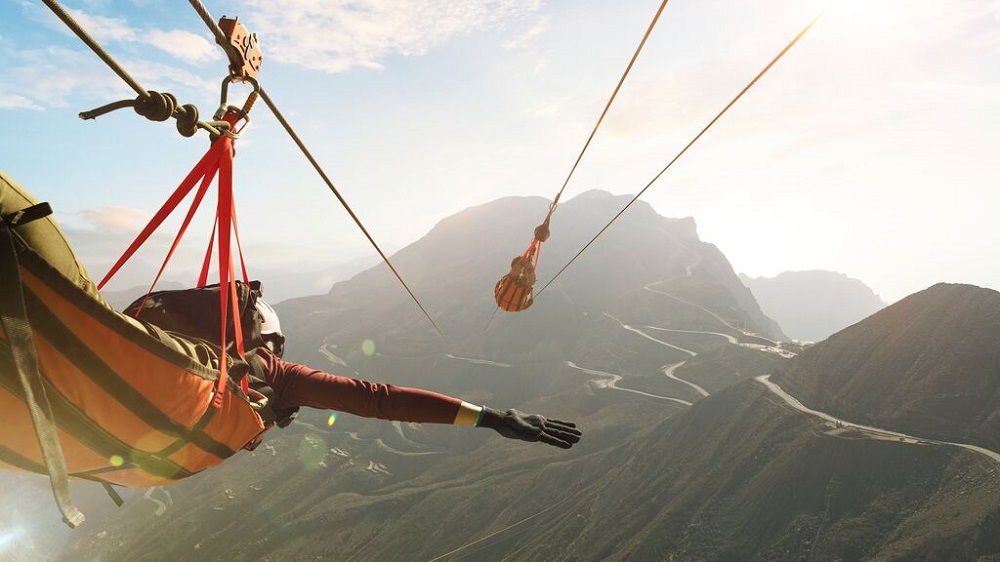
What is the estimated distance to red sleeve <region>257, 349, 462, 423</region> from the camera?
3889mm

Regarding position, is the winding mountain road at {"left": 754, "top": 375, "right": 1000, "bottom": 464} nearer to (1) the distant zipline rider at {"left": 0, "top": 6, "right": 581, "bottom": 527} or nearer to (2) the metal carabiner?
(1) the distant zipline rider at {"left": 0, "top": 6, "right": 581, "bottom": 527}

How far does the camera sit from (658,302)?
94125 millimetres

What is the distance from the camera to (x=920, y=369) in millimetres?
32750

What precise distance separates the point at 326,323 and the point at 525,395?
2505 inches

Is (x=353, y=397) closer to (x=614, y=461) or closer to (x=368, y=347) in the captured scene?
(x=614, y=461)

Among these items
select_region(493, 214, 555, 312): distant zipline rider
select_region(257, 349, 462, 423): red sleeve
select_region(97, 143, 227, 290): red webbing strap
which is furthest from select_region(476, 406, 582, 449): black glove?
select_region(493, 214, 555, 312): distant zipline rider

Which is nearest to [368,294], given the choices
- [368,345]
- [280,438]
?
[368,345]

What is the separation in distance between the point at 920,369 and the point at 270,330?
43112mm

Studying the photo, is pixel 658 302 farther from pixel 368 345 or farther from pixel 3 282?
pixel 3 282

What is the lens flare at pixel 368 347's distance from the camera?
94381 millimetres

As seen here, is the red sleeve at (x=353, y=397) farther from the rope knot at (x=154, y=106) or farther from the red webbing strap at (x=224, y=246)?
the rope knot at (x=154, y=106)

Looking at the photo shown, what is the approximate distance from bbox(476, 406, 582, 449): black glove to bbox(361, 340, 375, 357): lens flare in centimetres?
9398

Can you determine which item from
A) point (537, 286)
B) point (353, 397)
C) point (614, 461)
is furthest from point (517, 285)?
point (537, 286)

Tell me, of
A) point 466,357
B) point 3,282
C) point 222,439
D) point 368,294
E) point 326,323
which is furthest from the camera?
point 368,294
